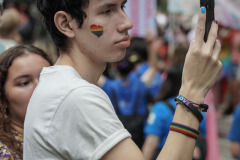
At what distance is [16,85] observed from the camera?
2270 millimetres

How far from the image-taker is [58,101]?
1.47 m

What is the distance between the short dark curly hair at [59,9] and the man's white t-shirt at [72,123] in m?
0.23

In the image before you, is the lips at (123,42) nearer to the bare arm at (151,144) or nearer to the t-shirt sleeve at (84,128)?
the t-shirt sleeve at (84,128)

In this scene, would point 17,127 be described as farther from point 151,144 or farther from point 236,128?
point 236,128

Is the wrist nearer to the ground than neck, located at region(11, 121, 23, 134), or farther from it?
farther from it

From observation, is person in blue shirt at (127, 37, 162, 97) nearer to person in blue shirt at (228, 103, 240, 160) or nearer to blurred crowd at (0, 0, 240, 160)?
blurred crowd at (0, 0, 240, 160)

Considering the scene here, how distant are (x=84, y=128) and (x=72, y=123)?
0.05 metres

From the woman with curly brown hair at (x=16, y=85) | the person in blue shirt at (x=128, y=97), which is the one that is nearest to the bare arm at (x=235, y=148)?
the person in blue shirt at (x=128, y=97)

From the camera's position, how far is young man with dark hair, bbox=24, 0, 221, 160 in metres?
1.42

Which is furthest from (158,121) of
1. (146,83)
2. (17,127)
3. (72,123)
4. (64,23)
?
(72,123)

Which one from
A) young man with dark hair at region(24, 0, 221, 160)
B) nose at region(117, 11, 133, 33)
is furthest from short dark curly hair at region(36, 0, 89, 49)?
nose at region(117, 11, 133, 33)

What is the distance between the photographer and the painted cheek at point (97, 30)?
1606 mm

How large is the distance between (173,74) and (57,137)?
8.94 ft

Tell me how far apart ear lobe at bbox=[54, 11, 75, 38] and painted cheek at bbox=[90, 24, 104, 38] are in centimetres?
9
